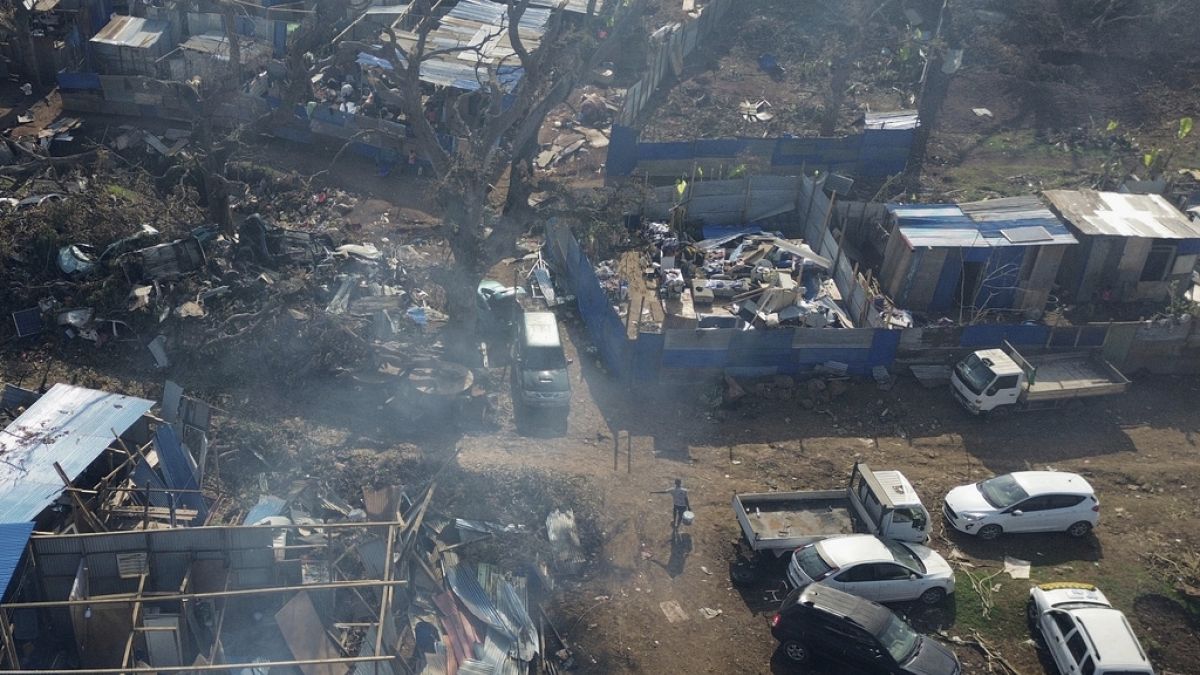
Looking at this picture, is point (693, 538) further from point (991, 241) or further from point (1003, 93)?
point (1003, 93)

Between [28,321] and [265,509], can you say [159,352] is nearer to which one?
[28,321]

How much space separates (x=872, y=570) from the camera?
1614cm

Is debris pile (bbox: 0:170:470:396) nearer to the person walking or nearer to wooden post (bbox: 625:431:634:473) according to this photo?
wooden post (bbox: 625:431:634:473)

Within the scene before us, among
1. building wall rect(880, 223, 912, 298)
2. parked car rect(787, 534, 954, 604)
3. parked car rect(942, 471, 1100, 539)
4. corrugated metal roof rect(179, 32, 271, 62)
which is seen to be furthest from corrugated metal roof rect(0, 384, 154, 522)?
building wall rect(880, 223, 912, 298)

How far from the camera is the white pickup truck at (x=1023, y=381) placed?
819 inches

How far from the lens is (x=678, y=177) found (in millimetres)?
28734

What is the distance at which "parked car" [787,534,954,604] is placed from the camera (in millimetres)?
16047

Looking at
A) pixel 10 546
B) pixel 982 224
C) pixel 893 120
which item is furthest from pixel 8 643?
pixel 893 120

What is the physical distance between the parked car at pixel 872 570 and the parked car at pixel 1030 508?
1747 mm

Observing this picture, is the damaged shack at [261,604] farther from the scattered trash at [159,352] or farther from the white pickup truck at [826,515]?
the scattered trash at [159,352]

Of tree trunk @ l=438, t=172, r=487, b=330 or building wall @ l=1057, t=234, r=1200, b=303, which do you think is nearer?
tree trunk @ l=438, t=172, r=487, b=330

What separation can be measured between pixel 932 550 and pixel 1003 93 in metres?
23.8

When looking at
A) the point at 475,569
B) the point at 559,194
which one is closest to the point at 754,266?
the point at 559,194

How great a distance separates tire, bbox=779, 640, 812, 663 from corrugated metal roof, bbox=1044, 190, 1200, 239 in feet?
48.5
